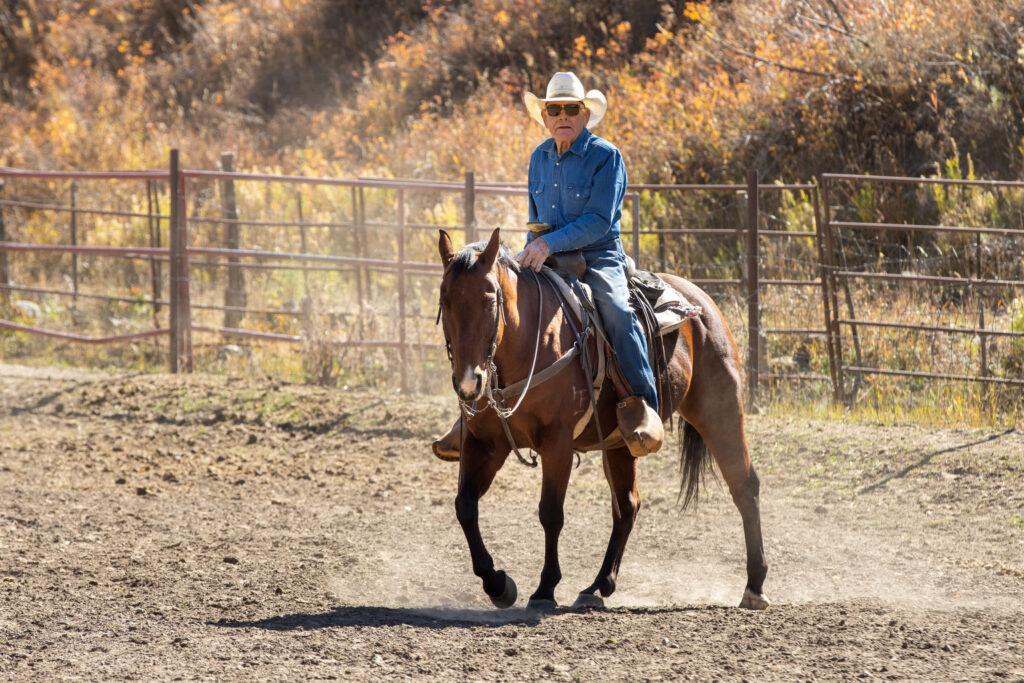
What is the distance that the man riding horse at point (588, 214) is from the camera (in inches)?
239

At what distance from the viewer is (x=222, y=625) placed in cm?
566

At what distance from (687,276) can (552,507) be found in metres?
6.90

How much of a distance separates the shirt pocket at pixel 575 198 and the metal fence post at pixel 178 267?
717cm

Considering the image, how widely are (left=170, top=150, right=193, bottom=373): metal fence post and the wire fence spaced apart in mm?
19

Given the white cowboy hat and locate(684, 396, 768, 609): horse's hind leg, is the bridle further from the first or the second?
locate(684, 396, 768, 609): horse's hind leg

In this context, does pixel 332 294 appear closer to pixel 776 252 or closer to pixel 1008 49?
pixel 776 252

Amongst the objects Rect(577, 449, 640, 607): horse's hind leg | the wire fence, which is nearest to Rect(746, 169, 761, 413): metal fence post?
the wire fence

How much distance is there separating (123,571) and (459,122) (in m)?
12.3

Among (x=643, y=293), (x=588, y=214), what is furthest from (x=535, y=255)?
(x=643, y=293)

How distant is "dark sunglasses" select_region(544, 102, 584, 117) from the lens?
20.3 ft

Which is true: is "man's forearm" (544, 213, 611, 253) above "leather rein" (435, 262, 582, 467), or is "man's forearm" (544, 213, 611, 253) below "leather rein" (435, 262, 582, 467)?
above

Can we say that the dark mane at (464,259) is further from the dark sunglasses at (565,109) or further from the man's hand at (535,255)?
the dark sunglasses at (565,109)

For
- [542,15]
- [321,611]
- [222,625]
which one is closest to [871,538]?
[321,611]

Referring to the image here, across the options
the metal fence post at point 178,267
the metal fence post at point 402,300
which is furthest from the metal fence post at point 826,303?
the metal fence post at point 178,267
